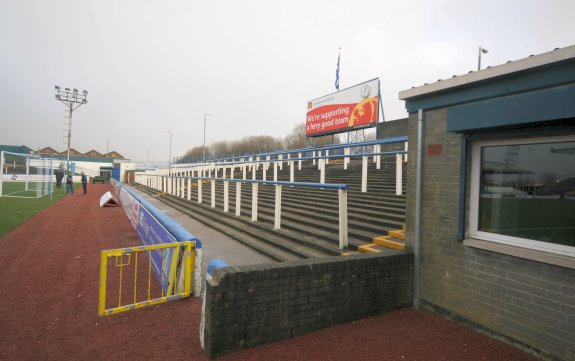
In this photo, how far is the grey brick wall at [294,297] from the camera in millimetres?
3033

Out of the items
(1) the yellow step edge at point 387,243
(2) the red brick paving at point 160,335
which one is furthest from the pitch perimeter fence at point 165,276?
(1) the yellow step edge at point 387,243

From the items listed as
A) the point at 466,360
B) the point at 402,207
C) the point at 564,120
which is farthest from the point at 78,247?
the point at 564,120

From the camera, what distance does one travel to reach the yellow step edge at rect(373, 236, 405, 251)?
15.5 feet

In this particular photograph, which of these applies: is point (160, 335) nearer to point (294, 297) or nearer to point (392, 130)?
point (294, 297)

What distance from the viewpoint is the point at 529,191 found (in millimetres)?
3393

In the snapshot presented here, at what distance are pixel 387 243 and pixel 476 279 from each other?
4.88ft

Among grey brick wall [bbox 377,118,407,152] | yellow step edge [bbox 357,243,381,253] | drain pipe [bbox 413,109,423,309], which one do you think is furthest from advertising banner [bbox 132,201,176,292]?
grey brick wall [bbox 377,118,407,152]

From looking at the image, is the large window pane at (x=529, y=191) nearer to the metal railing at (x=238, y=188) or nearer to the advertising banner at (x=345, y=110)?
the metal railing at (x=238, y=188)

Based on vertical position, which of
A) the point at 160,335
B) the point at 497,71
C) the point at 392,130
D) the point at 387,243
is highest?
the point at 392,130

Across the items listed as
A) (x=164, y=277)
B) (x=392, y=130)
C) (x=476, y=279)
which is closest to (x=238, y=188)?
(x=164, y=277)

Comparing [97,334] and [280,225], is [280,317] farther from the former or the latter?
[280,225]

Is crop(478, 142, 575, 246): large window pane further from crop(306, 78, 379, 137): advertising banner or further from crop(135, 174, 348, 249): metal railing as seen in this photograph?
crop(306, 78, 379, 137): advertising banner

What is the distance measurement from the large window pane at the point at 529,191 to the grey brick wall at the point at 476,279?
28cm

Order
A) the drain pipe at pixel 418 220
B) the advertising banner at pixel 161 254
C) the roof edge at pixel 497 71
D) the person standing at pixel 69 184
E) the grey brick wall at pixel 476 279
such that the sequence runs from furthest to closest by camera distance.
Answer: the person standing at pixel 69 184 < the advertising banner at pixel 161 254 < the drain pipe at pixel 418 220 < the grey brick wall at pixel 476 279 < the roof edge at pixel 497 71
